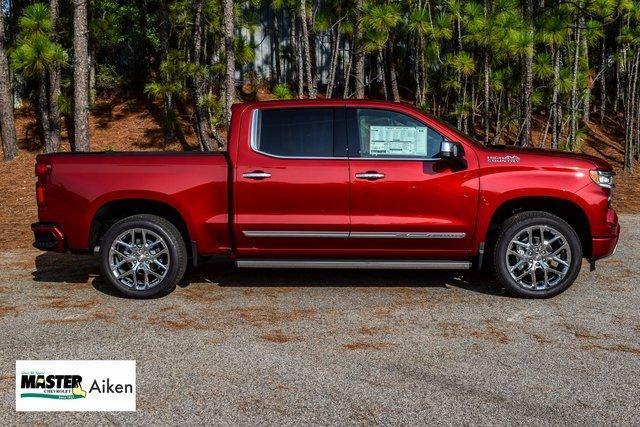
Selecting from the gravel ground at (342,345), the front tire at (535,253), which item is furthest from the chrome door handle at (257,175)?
the front tire at (535,253)

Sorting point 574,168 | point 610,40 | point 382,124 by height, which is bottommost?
point 574,168

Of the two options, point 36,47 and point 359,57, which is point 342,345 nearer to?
point 36,47

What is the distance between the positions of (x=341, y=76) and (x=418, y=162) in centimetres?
2045

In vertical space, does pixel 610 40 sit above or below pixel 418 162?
above

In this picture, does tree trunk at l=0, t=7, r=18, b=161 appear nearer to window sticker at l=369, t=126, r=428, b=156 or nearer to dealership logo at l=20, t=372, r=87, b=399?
window sticker at l=369, t=126, r=428, b=156

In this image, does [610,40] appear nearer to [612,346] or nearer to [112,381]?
[612,346]

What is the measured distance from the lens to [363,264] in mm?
5941

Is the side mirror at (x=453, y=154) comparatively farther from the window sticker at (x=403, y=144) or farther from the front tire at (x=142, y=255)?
the front tire at (x=142, y=255)

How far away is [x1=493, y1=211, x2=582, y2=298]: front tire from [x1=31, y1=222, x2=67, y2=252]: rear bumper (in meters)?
4.05

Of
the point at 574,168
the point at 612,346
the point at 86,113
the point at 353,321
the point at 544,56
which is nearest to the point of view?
the point at 612,346

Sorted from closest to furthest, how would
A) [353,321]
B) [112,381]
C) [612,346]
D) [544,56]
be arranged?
[112,381] < [612,346] < [353,321] < [544,56]

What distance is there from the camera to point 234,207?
19.4 ft

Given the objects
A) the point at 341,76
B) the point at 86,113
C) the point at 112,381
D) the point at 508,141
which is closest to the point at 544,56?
the point at 508,141

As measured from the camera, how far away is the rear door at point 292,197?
19.3 feet
